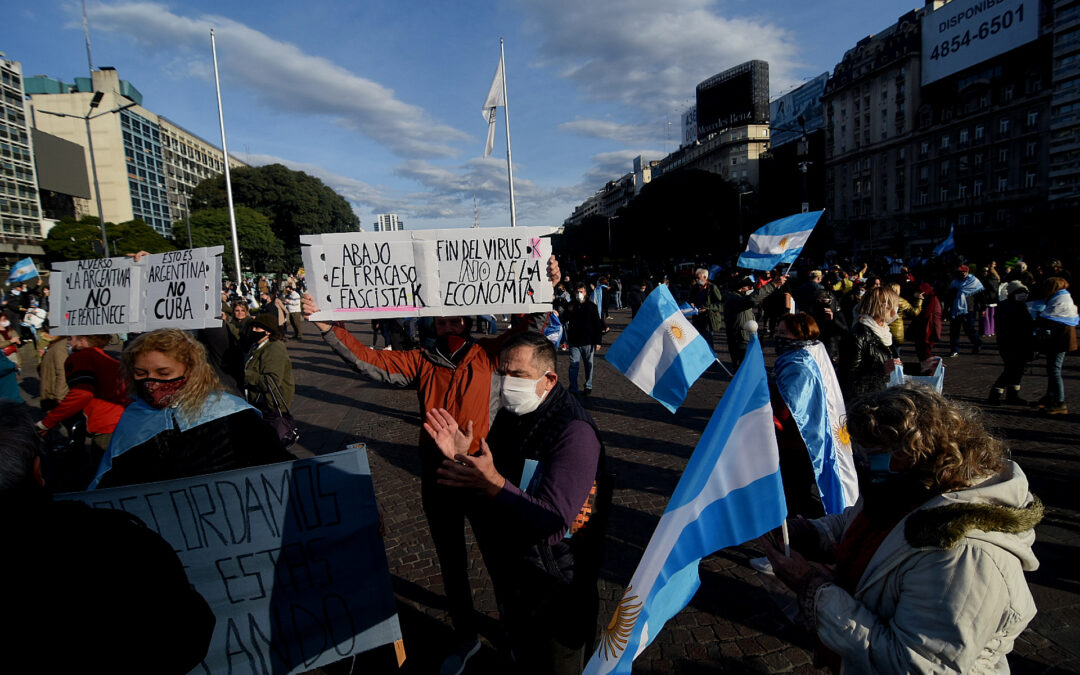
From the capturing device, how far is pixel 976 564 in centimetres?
139

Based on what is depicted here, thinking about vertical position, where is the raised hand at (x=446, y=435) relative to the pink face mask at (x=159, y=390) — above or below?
below

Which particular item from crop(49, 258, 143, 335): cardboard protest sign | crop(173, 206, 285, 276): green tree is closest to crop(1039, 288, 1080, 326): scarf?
crop(49, 258, 143, 335): cardboard protest sign

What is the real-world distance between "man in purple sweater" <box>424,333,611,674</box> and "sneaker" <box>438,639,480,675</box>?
0.70 metres

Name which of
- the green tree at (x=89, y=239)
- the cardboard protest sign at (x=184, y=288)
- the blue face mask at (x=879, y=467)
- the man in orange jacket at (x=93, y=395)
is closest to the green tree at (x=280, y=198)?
the green tree at (x=89, y=239)

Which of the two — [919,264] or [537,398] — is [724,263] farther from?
[537,398]

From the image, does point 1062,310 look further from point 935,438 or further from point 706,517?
point 706,517

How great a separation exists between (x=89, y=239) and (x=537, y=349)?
62.2m

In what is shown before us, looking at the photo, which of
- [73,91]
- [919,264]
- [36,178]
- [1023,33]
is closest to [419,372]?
[919,264]

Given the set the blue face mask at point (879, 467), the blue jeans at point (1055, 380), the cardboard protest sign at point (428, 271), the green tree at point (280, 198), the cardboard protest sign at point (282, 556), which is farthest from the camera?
the green tree at point (280, 198)

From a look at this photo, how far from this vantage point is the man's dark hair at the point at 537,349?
2.38 metres

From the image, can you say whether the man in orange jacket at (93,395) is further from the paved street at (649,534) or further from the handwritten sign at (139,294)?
the paved street at (649,534)

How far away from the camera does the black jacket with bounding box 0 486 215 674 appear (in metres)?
1.10

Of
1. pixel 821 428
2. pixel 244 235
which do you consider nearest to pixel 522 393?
pixel 821 428

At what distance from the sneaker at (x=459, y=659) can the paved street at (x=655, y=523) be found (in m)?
0.07
